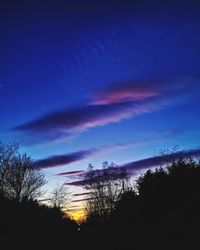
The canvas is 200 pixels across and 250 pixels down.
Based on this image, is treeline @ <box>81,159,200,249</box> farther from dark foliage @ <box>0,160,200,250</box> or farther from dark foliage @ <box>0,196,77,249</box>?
dark foliage @ <box>0,196,77,249</box>

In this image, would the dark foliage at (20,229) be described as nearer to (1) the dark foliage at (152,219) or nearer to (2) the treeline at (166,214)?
(1) the dark foliage at (152,219)

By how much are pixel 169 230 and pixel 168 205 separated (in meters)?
2.09

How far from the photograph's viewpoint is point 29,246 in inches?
910

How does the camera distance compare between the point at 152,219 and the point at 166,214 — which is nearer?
the point at 166,214

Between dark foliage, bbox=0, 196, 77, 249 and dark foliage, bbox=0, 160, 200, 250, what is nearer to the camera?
dark foliage, bbox=0, 160, 200, 250

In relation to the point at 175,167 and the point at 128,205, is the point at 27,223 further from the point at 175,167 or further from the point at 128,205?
the point at 175,167

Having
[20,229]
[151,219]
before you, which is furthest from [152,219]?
[20,229]

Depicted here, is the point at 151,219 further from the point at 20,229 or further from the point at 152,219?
the point at 20,229

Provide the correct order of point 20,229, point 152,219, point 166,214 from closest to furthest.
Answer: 1. point 166,214
2. point 152,219
3. point 20,229

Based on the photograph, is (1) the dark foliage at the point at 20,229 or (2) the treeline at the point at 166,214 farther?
(1) the dark foliage at the point at 20,229

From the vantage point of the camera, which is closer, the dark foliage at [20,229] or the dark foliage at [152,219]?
the dark foliage at [152,219]

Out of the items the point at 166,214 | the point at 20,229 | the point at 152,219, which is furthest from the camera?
the point at 20,229

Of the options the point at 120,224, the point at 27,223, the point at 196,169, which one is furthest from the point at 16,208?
the point at 196,169

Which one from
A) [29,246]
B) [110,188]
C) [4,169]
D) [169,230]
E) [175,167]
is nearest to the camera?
[169,230]
